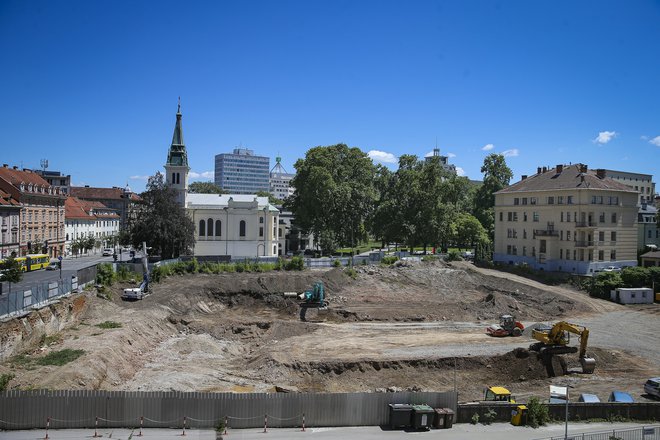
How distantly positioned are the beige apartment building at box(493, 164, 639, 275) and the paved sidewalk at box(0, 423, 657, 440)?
3946 centimetres

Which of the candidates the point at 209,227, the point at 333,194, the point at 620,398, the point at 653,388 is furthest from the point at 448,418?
the point at 209,227

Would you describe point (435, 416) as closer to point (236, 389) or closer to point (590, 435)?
point (590, 435)

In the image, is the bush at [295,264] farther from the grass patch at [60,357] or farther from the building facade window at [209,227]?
the grass patch at [60,357]

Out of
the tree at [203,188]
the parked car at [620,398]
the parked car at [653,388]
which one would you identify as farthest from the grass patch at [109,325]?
the tree at [203,188]

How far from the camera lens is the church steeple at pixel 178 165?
67.7 meters

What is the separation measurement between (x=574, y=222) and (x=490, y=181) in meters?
30.1

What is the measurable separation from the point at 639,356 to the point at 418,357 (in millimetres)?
Answer: 15748

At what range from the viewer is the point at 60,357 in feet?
85.0

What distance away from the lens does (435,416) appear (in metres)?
21.4

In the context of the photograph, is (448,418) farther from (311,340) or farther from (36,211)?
(36,211)

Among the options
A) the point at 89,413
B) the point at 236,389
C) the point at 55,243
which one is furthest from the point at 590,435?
the point at 55,243

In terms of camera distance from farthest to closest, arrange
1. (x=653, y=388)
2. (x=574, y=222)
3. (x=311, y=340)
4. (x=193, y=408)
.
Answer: (x=574, y=222) < (x=311, y=340) < (x=653, y=388) < (x=193, y=408)

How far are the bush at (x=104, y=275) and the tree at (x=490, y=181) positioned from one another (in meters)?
62.7

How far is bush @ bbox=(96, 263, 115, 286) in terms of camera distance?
41.2 meters
